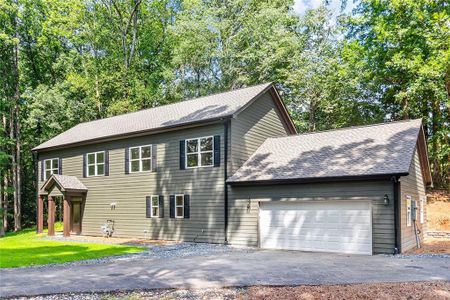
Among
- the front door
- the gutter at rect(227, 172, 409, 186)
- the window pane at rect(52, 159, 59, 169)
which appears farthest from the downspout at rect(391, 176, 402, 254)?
the window pane at rect(52, 159, 59, 169)

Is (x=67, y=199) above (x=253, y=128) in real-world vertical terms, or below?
below

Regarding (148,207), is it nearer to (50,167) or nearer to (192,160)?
(192,160)

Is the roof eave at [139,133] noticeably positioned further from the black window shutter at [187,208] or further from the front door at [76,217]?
the front door at [76,217]

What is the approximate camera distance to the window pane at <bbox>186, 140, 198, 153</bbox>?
17.2 m

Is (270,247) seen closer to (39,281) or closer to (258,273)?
(258,273)

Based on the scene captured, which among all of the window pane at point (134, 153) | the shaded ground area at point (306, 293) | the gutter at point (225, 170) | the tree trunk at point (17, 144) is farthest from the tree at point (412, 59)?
the tree trunk at point (17, 144)

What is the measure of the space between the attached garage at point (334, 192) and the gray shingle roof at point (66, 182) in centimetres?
955

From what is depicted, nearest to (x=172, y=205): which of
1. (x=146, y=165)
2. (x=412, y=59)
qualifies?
(x=146, y=165)

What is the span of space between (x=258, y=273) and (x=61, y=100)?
25.6 metres

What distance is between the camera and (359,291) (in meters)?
7.10

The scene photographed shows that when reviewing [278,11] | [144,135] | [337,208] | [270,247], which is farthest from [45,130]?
[337,208]

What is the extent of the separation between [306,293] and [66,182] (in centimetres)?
1708

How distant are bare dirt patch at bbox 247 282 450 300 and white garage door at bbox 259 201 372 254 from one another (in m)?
5.23

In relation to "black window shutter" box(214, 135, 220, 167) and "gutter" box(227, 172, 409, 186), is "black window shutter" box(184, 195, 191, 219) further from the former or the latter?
"gutter" box(227, 172, 409, 186)
